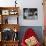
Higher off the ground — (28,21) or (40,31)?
(28,21)

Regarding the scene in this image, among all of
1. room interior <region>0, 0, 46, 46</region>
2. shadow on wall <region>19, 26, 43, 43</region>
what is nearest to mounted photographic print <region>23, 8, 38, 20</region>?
room interior <region>0, 0, 46, 46</region>

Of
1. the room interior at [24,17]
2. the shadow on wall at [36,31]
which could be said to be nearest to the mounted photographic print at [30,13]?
the room interior at [24,17]

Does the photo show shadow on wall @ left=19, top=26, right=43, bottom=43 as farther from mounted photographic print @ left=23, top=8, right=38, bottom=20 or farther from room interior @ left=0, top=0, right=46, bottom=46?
mounted photographic print @ left=23, top=8, right=38, bottom=20

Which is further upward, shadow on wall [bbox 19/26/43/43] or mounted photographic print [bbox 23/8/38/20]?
mounted photographic print [bbox 23/8/38/20]

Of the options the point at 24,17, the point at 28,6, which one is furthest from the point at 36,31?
the point at 28,6

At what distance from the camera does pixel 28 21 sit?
16.3ft

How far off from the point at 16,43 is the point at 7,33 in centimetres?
43

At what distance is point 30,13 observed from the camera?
16.4ft

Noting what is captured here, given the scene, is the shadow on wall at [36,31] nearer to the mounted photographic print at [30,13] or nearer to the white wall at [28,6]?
the white wall at [28,6]

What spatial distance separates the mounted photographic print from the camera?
4.97 meters

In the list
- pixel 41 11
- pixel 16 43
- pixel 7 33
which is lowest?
pixel 16 43

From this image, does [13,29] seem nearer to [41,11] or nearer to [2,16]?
[2,16]

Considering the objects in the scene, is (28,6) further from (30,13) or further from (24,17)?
(24,17)

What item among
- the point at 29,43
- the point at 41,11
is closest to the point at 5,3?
the point at 41,11
